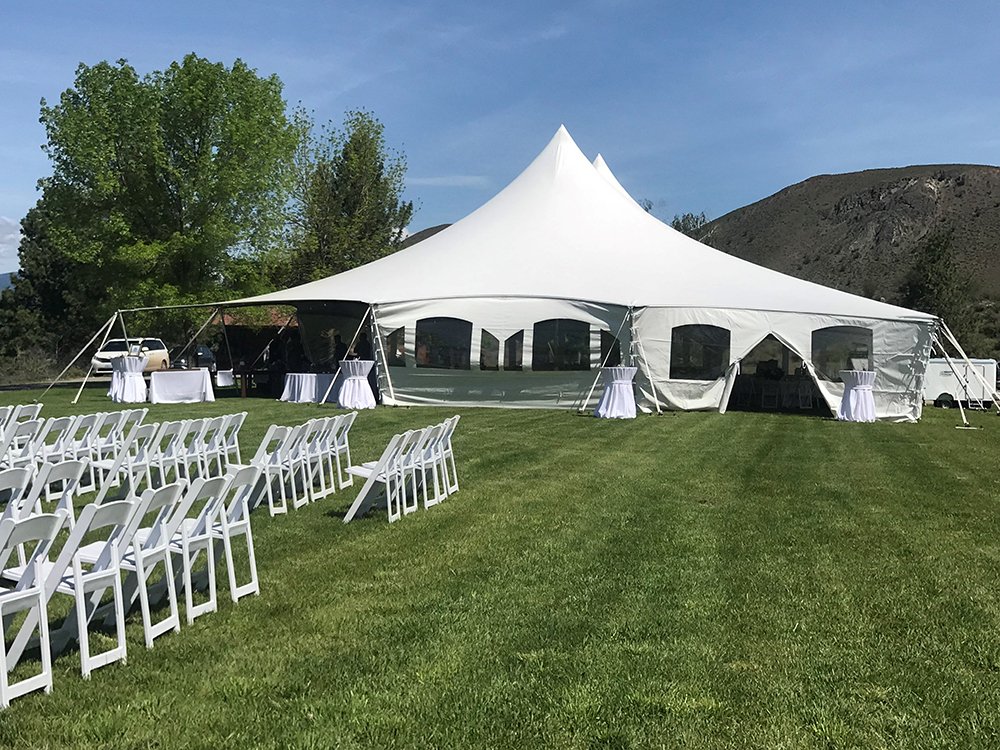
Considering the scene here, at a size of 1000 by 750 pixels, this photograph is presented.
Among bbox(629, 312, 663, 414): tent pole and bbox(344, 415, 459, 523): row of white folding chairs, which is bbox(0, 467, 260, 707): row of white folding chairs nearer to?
bbox(344, 415, 459, 523): row of white folding chairs

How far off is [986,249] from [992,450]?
159ft

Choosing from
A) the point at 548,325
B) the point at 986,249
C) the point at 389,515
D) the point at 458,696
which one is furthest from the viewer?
the point at 986,249


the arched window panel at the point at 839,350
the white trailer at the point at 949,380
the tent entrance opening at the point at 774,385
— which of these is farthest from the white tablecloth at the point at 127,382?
the white trailer at the point at 949,380

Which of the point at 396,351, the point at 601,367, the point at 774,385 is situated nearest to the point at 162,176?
the point at 396,351

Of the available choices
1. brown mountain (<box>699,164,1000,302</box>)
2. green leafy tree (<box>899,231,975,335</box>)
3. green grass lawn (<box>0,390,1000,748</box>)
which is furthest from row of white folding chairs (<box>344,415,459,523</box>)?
brown mountain (<box>699,164,1000,302</box>)

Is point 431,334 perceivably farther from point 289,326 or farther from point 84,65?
point 84,65

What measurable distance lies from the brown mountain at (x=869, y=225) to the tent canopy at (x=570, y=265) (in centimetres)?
3465

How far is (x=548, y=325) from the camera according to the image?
1742cm

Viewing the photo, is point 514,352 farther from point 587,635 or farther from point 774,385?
point 587,635

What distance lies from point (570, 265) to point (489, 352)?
279 centimetres

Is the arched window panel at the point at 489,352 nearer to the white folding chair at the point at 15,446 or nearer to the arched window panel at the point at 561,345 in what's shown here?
the arched window panel at the point at 561,345

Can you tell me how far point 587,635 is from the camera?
13.0 ft

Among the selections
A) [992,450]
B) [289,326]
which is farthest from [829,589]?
[289,326]

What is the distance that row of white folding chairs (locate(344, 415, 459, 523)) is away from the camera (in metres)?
6.53
